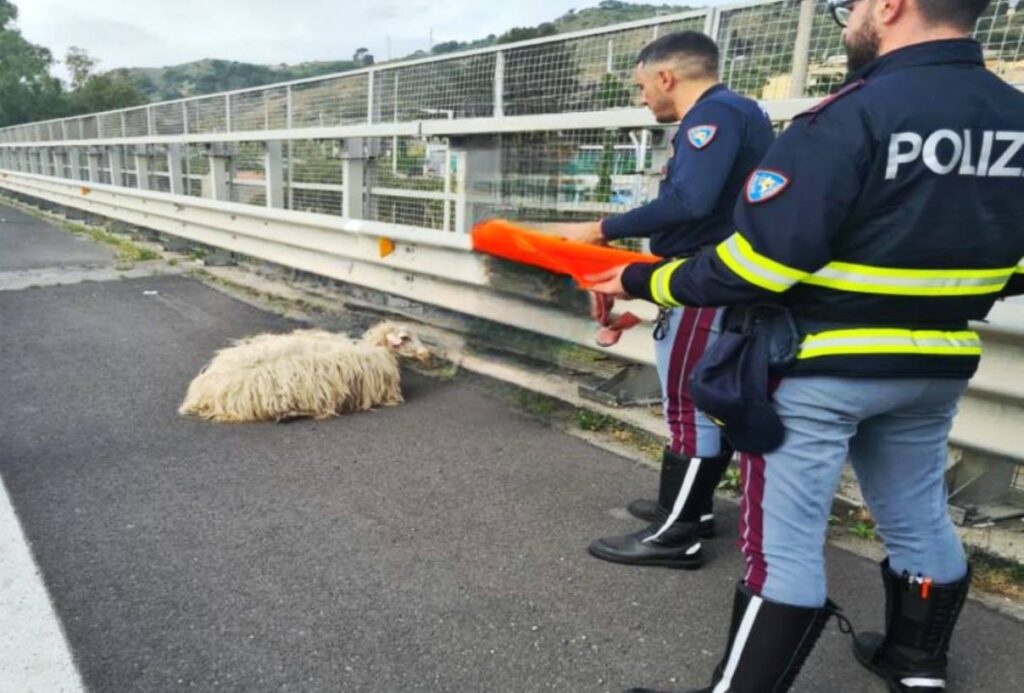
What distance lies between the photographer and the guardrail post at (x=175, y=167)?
34.9ft

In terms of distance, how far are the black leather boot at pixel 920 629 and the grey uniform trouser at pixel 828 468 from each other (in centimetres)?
15

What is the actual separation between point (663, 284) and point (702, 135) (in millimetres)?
698

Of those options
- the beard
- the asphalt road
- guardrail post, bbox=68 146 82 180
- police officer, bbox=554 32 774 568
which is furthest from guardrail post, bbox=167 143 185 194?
the beard

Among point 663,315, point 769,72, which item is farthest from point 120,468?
point 769,72

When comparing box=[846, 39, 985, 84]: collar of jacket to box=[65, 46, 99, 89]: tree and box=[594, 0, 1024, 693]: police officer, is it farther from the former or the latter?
box=[65, 46, 99, 89]: tree

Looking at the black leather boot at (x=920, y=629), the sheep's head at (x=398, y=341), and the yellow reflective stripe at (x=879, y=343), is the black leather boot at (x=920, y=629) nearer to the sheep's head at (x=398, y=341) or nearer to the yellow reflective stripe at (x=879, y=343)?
the yellow reflective stripe at (x=879, y=343)

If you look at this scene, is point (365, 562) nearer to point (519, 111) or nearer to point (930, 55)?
point (930, 55)

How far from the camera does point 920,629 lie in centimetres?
217

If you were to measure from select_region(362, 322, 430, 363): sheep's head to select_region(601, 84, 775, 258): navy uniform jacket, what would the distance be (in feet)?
8.99

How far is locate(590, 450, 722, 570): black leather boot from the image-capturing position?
9.48 feet

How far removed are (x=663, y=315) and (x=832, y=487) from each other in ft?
3.85

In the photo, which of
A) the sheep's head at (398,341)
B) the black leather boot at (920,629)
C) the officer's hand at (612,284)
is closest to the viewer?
the black leather boot at (920,629)

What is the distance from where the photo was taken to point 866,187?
162 cm

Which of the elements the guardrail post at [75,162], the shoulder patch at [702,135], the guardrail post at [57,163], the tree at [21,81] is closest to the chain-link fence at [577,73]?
the shoulder patch at [702,135]
